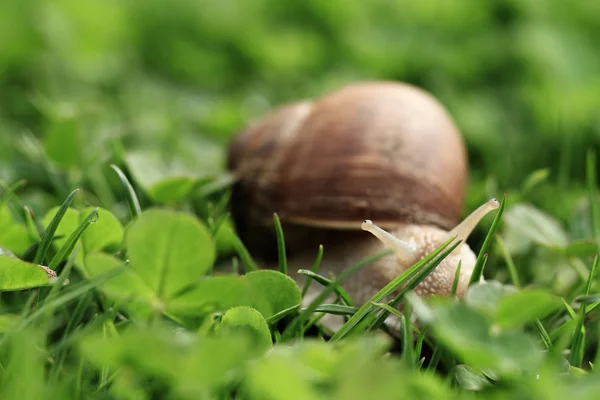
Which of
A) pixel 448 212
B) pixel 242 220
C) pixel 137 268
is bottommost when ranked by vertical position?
pixel 242 220

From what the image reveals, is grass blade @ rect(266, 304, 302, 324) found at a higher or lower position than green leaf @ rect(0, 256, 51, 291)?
lower

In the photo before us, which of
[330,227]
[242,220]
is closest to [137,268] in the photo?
[330,227]

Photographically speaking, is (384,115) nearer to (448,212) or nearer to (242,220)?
(448,212)

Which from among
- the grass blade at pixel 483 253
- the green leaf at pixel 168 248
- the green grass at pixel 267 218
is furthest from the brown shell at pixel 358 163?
the green leaf at pixel 168 248

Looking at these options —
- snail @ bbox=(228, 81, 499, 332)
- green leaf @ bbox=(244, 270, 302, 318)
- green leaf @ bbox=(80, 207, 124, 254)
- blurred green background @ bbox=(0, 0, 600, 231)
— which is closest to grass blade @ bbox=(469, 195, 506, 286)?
snail @ bbox=(228, 81, 499, 332)

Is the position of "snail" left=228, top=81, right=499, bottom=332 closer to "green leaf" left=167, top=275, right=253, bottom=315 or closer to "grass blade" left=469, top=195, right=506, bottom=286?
"grass blade" left=469, top=195, right=506, bottom=286
